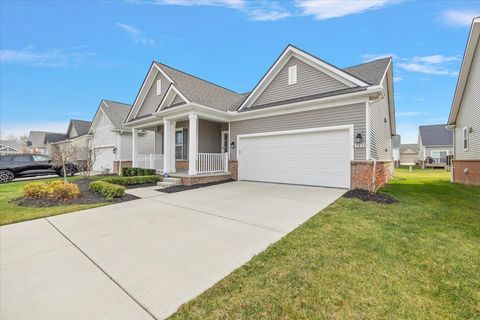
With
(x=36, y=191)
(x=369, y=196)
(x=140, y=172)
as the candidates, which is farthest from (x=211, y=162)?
(x=369, y=196)

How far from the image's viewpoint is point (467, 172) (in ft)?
37.0

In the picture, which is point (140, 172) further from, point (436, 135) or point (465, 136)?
point (436, 135)

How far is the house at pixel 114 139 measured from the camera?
715 inches

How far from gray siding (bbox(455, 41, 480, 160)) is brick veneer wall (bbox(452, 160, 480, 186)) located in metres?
0.30

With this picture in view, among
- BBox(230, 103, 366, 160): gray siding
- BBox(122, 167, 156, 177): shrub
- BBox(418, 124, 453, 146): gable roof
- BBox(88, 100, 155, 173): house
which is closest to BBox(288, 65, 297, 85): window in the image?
BBox(230, 103, 366, 160): gray siding

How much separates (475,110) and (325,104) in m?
8.44

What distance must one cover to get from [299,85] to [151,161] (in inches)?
404

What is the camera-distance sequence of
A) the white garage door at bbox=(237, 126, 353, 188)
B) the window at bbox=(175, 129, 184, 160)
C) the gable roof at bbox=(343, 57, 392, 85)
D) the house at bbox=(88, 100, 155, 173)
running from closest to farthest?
→ 1. the white garage door at bbox=(237, 126, 353, 188)
2. the gable roof at bbox=(343, 57, 392, 85)
3. the window at bbox=(175, 129, 184, 160)
4. the house at bbox=(88, 100, 155, 173)

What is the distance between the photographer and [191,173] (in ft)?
33.9

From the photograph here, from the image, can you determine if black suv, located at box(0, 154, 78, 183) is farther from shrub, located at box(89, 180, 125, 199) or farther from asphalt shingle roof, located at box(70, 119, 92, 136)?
asphalt shingle roof, located at box(70, 119, 92, 136)

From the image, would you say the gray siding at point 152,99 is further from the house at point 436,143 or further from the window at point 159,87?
the house at point 436,143

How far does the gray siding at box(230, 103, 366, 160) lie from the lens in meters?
8.20

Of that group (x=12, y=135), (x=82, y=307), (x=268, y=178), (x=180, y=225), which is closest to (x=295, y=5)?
(x=268, y=178)

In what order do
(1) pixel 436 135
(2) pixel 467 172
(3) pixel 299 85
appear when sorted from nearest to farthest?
1. (3) pixel 299 85
2. (2) pixel 467 172
3. (1) pixel 436 135
